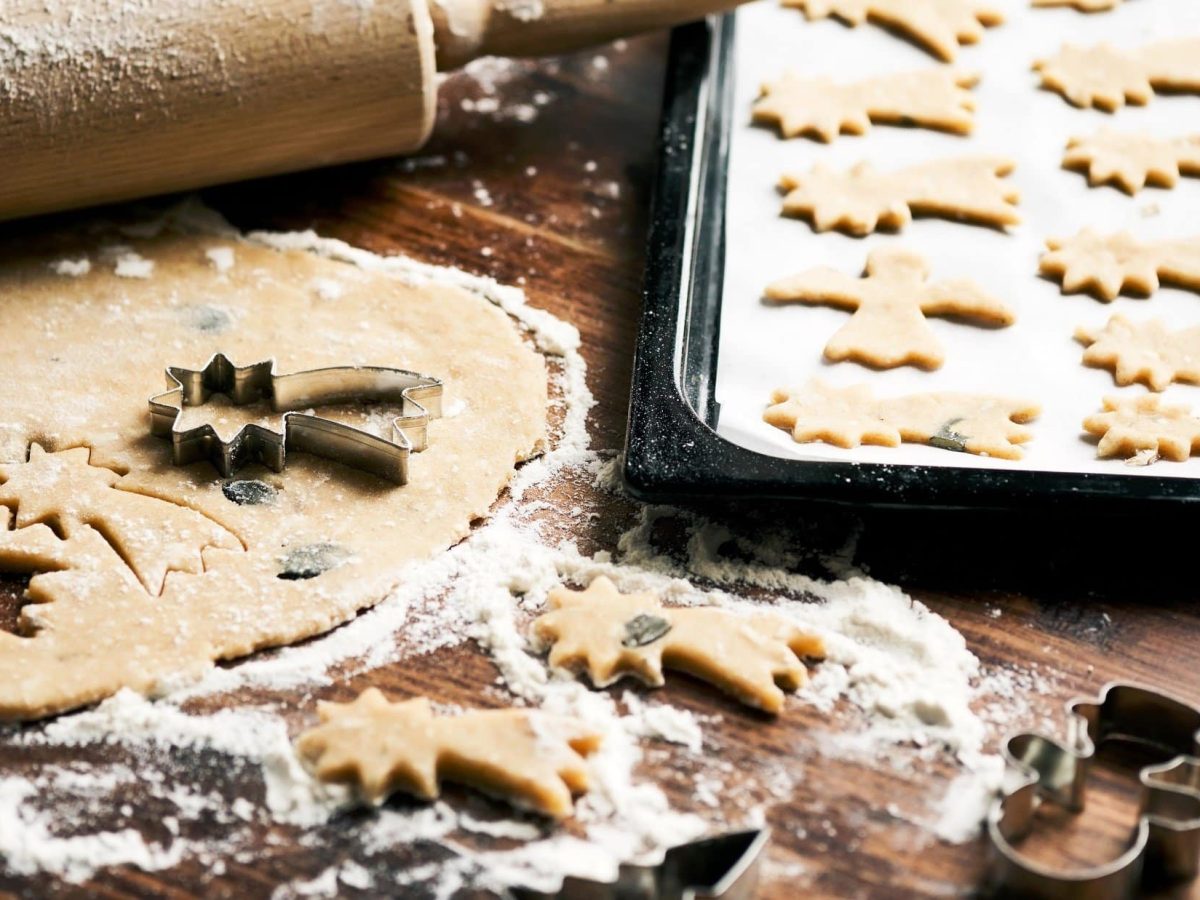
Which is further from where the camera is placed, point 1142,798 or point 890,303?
point 890,303

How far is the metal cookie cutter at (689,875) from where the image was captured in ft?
3.01

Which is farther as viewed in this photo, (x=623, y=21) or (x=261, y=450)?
(x=623, y=21)

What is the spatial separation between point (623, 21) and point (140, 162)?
0.62m

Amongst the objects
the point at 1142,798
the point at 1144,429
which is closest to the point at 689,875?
the point at 1142,798

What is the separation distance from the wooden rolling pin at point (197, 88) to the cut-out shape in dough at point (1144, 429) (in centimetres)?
83

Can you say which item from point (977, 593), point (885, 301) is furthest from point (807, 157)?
point (977, 593)

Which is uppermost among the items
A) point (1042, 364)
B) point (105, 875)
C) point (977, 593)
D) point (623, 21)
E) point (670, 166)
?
point (623, 21)

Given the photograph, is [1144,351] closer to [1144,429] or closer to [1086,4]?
[1144,429]

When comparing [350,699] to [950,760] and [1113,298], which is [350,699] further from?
[1113,298]

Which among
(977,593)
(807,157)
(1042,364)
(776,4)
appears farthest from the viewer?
(776,4)

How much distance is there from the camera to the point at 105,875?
0.95 m

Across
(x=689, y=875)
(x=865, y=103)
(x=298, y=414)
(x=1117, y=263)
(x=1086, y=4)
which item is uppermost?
(x=1086, y=4)

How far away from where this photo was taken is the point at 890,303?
1457mm

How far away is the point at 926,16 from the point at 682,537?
40.3 inches
